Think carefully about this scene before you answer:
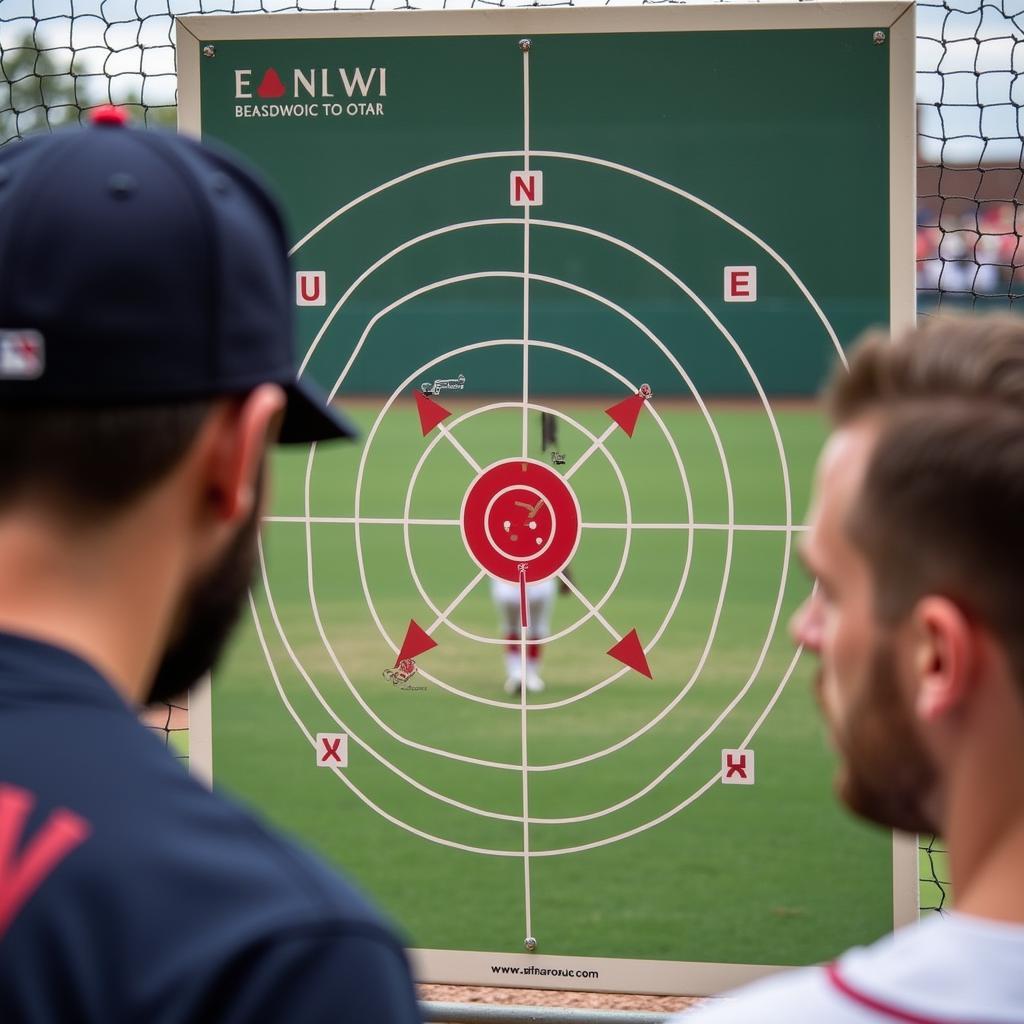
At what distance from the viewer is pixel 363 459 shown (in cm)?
284

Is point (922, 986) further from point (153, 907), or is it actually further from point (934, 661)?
point (153, 907)

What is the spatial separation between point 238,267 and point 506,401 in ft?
6.15

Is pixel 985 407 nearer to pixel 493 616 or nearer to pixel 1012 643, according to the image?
pixel 1012 643

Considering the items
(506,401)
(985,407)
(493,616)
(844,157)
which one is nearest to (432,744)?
(506,401)

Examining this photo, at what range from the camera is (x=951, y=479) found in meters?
0.90

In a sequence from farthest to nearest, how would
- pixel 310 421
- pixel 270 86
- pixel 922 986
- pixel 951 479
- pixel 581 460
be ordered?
pixel 270 86
pixel 581 460
pixel 310 421
pixel 951 479
pixel 922 986

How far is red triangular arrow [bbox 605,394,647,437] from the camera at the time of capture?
9.08 ft

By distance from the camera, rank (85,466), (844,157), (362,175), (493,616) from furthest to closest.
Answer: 1. (493,616)
2. (362,175)
3. (844,157)
4. (85,466)

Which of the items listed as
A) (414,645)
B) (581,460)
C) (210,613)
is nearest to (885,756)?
(210,613)

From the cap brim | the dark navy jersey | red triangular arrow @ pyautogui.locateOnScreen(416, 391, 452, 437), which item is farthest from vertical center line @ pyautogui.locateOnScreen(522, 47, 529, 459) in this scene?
the dark navy jersey

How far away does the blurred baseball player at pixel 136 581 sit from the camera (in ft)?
2.26

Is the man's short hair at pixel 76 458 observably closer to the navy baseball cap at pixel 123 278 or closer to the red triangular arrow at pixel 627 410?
the navy baseball cap at pixel 123 278

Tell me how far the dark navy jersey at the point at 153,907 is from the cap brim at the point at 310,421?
0.33 meters

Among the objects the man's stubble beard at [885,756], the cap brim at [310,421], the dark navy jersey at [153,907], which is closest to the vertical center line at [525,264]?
the cap brim at [310,421]
